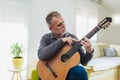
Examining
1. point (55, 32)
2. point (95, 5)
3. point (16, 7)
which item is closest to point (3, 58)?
point (16, 7)

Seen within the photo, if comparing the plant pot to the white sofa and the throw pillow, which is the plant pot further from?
the throw pillow

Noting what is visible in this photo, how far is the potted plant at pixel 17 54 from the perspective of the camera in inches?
152

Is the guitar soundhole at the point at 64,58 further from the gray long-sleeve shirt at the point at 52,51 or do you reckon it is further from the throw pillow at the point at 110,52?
the throw pillow at the point at 110,52

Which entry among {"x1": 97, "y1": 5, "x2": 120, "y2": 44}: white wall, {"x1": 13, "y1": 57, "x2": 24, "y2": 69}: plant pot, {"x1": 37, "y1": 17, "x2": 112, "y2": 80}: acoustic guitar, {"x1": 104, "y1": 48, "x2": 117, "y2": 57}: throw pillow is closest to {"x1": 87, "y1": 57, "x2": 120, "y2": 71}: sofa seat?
{"x1": 104, "y1": 48, "x2": 117, "y2": 57}: throw pillow

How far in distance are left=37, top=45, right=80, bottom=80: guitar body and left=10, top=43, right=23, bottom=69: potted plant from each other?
78.2 inches

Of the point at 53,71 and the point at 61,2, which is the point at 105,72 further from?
the point at 53,71

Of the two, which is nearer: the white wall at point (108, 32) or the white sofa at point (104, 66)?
the white sofa at point (104, 66)

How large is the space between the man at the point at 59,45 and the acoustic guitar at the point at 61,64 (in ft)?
0.13

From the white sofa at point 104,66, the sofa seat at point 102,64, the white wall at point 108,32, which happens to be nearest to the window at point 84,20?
the white wall at point 108,32

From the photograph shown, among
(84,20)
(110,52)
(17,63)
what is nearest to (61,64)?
(17,63)

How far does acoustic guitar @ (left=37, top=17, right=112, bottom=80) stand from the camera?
182 cm

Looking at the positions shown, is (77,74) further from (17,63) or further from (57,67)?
(17,63)

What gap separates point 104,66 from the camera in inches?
162

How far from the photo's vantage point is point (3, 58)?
402 cm
